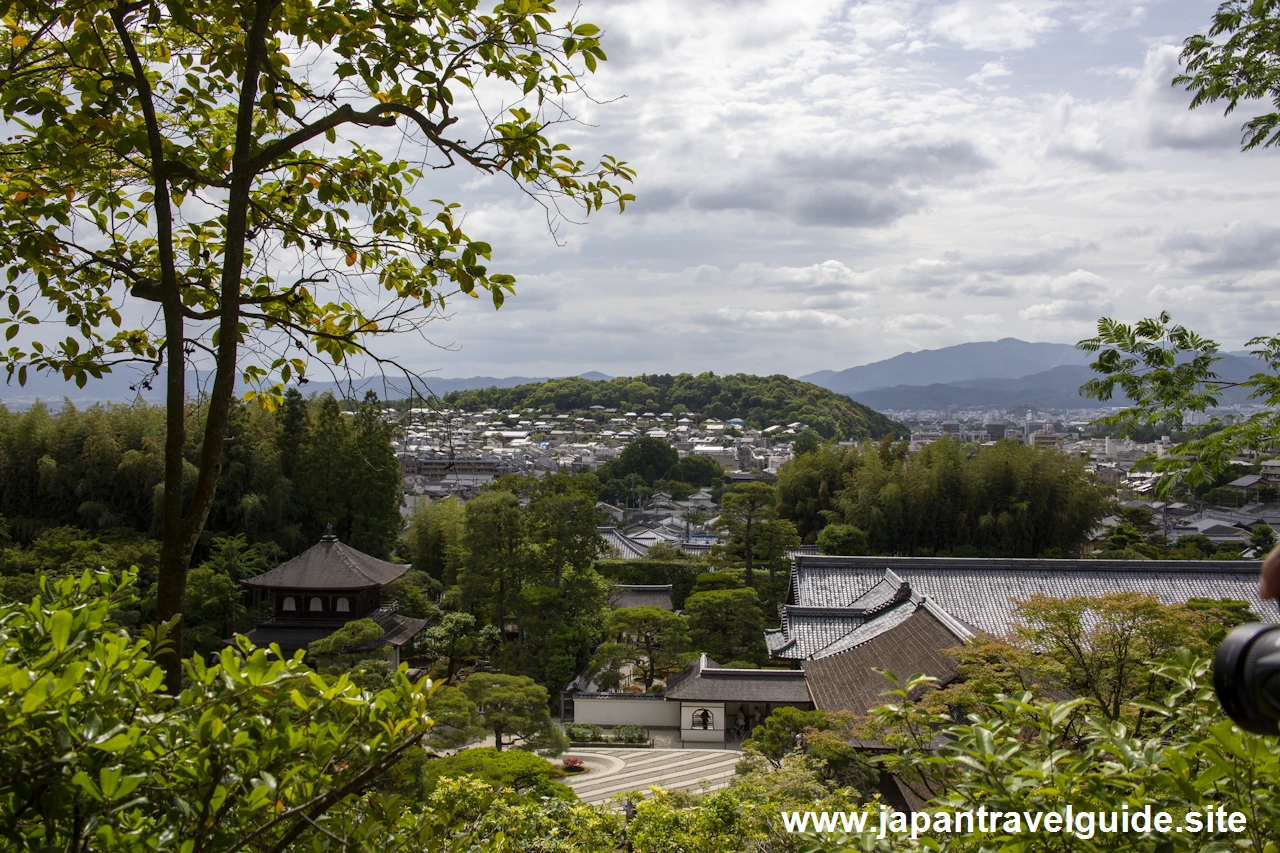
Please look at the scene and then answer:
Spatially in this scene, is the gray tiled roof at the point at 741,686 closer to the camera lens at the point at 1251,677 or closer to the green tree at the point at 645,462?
the camera lens at the point at 1251,677

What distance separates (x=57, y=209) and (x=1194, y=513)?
51997 millimetres

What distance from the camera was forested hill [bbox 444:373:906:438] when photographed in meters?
94.0

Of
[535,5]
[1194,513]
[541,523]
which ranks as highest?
[535,5]

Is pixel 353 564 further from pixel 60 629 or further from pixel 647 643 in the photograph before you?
pixel 60 629

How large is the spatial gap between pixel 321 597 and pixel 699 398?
8725 centimetres

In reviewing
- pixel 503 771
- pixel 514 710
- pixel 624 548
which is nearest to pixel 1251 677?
pixel 503 771

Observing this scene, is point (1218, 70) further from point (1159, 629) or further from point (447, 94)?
point (447, 94)

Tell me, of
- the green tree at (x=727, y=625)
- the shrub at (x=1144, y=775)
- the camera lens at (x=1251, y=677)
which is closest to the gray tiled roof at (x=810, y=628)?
the green tree at (x=727, y=625)

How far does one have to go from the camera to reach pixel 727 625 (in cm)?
1733

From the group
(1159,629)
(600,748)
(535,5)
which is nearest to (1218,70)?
(1159,629)

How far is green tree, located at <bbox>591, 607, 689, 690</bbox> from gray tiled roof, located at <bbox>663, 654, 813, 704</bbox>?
132cm

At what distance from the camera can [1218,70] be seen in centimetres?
461

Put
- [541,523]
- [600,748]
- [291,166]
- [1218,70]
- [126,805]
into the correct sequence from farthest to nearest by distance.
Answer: [541,523] → [600,748] → [1218,70] → [291,166] → [126,805]

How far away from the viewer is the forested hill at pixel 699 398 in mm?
94000
